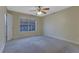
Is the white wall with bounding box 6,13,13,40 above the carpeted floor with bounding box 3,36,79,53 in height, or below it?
above

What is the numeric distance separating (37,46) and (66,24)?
1.64 metres

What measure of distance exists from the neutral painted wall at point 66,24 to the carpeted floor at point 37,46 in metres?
0.38

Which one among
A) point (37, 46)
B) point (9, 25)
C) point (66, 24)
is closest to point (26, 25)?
point (9, 25)

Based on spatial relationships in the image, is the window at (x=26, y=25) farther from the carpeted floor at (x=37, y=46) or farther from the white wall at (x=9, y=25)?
the carpeted floor at (x=37, y=46)

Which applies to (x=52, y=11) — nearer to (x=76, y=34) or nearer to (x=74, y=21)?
(x=74, y=21)

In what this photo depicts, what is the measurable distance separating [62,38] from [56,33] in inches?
12.9

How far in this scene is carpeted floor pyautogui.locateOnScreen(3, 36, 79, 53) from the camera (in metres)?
2.46

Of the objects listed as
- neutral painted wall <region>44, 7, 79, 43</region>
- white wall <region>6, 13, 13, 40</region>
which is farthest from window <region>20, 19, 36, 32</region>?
neutral painted wall <region>44, 7, 79, 43</region>

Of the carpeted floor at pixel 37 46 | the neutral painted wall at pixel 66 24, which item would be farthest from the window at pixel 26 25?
the neutral painted wall at pixel 66 24

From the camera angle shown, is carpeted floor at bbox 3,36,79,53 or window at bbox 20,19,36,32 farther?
carpeted floor at bbox 3,36,79,53

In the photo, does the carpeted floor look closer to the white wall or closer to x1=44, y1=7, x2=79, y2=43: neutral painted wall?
the white wall

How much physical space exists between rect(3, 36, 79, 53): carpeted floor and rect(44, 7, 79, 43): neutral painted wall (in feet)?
1.26

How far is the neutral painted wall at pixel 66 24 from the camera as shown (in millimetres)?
3371
